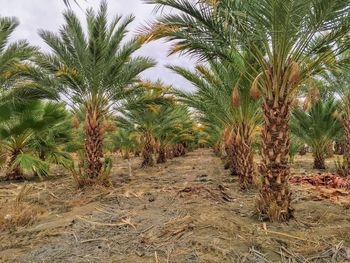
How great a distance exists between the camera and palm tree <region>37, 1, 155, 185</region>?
30.1 ft

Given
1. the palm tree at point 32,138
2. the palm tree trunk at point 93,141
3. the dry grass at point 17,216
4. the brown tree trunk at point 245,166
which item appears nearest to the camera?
the dry grass at point 17,216

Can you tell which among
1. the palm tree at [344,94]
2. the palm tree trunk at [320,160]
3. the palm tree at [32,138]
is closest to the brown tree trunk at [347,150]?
the palm tree at [344,94]

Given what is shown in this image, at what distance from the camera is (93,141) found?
9781 millimetres

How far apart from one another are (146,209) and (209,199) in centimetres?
129

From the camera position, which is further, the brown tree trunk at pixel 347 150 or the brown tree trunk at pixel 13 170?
the brown tree trunk at pixel 347 150

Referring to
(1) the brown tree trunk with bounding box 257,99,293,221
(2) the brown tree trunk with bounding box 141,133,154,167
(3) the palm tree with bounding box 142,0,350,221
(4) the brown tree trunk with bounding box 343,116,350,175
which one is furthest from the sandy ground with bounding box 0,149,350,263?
(2) the brown tree trunk with bounding box 141,133,154,167

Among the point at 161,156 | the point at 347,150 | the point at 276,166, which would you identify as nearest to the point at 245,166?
the point at 276,166

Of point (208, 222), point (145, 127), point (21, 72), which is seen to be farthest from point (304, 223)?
point (145, 127)

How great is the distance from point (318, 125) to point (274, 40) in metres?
9.92

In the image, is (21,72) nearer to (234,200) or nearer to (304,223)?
(234,200)

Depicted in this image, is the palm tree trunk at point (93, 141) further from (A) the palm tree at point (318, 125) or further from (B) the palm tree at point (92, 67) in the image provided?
(A) the palm tree at point (318, 125)

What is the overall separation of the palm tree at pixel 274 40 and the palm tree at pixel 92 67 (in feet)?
12.6

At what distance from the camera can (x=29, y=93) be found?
9.87m

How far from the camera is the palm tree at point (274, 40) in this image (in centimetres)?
493
